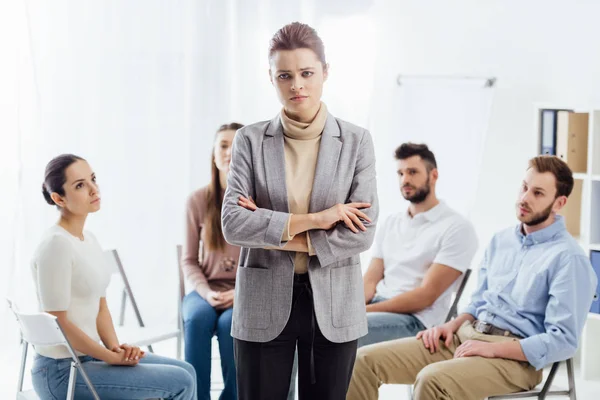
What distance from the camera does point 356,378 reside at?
2.87 meters

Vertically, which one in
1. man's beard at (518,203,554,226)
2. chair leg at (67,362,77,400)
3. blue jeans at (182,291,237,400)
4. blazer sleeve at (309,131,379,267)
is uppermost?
blazer sleeve at (309,131,379,267)

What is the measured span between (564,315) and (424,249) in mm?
864

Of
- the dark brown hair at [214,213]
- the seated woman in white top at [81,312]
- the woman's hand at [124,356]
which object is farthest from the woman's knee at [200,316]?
the woman's hand at [124,356]

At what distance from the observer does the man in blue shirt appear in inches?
103

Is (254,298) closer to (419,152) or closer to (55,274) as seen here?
(55,274)

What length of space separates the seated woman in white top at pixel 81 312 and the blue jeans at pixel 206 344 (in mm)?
462

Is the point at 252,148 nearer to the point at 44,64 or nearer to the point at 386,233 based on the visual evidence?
the point at 386,233

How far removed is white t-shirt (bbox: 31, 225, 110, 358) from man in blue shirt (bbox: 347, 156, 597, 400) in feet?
3.10

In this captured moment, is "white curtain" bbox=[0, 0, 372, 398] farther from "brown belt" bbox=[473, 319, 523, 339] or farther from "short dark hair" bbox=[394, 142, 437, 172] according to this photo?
"brown belt" bbox=[473, 319, 523, 339]

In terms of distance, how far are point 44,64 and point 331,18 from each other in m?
1.68

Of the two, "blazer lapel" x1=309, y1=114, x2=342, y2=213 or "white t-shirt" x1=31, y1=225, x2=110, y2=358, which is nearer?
"blazer lapel" x1=309, y1=114, x2=342, y2=213

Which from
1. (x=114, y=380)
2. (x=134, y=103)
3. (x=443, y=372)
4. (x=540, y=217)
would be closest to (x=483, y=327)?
(x=443, y=372)

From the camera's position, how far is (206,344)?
3328 millimetres

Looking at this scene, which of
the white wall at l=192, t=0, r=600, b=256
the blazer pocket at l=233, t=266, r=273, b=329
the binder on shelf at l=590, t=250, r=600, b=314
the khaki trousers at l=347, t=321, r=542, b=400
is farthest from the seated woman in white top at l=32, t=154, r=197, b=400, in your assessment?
the white wall at l=192, t=0, r=600, b=256
